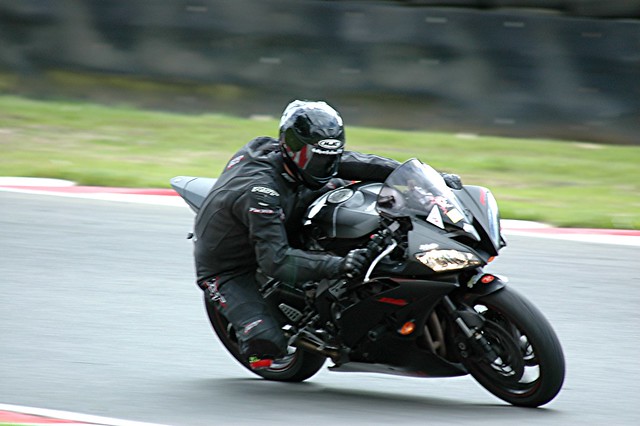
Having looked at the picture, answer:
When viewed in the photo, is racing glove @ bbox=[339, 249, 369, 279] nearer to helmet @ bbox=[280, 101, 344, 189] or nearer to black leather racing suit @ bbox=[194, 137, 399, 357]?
black leather racing suit @ bbox=[194, 137, 399, 357]

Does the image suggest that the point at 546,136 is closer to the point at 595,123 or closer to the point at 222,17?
the point at 595,123

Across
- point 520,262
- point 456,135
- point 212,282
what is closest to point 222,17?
point 456,135

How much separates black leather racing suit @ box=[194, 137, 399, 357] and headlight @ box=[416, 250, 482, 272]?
1.45 feet

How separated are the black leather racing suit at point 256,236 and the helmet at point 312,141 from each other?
0.42ft

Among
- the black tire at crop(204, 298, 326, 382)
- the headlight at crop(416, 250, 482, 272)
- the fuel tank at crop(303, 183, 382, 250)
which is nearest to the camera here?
the headlight at crop(416, 250, 482, 272)

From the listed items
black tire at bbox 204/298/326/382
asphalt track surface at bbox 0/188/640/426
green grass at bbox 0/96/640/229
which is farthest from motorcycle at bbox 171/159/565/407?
green grass at bbox 0/96/640/229

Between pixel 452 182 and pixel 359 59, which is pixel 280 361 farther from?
pixel 359 59

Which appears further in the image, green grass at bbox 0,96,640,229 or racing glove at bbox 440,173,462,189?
green grass at bbox 0,96,640,229

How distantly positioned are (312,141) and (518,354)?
1309mm

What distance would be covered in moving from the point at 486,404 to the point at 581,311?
189 cm

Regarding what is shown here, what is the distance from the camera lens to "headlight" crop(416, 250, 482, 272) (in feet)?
14.4

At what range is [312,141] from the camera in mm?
4742

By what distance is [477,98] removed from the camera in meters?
11.6

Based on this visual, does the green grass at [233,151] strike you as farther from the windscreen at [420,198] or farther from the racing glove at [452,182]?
the windscreen at [420,198]
